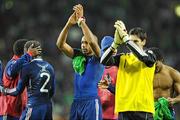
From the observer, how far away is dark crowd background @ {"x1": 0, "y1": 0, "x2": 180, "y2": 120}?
18.9 metres

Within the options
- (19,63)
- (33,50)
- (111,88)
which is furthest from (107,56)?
(19,63)

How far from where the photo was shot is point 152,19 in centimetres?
2030

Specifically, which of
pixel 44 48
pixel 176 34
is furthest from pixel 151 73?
pixel 176 34

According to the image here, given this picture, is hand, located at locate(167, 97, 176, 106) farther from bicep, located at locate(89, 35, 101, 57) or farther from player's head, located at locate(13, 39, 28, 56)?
player's head, located at locate(13, 39, 28, 56)

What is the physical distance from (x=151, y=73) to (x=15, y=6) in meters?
13.2

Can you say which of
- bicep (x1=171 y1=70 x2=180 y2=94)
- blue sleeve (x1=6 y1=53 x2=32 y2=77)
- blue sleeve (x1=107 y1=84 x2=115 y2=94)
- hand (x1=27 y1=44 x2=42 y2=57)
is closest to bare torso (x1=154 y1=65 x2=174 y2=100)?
bicep (x1=171 y1=70 x2=180 y2=94)

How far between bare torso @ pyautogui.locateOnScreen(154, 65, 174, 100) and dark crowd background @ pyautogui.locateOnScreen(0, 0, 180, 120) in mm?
9493

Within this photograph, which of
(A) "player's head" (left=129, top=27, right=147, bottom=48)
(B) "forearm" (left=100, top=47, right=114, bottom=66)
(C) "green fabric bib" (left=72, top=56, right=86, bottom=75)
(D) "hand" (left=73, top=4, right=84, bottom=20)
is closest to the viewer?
(B) "forearm" (left=100, top=47, right=114, bottom=66)

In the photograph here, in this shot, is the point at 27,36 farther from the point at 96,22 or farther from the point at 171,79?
the point at 171,79

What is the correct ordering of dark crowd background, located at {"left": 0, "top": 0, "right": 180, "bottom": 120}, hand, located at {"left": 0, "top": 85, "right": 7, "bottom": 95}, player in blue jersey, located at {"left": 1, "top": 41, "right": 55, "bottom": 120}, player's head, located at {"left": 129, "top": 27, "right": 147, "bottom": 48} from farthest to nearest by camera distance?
dark crowd background, located at {"left": 0, "top": 0, "right": 180, "bottom": 120} < hand, located at {"left": 0, "top": 85, "right": 7, "bottom": 95} < player in blue jersey, located at {"left": 1, "top": 41, "right": 55, "bottom": 120} < player's head, located at {"left": 129, "top": 27, "right": 147, "bottom": 48}

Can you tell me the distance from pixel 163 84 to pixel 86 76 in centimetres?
109

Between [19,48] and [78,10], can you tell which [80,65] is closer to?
[78,10]

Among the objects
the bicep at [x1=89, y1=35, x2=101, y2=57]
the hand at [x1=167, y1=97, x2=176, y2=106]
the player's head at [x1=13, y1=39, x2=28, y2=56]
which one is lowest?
the hand at [x1=167, y1=97, x2=176, y2=106]

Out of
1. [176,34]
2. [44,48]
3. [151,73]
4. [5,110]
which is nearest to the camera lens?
[151,73]
